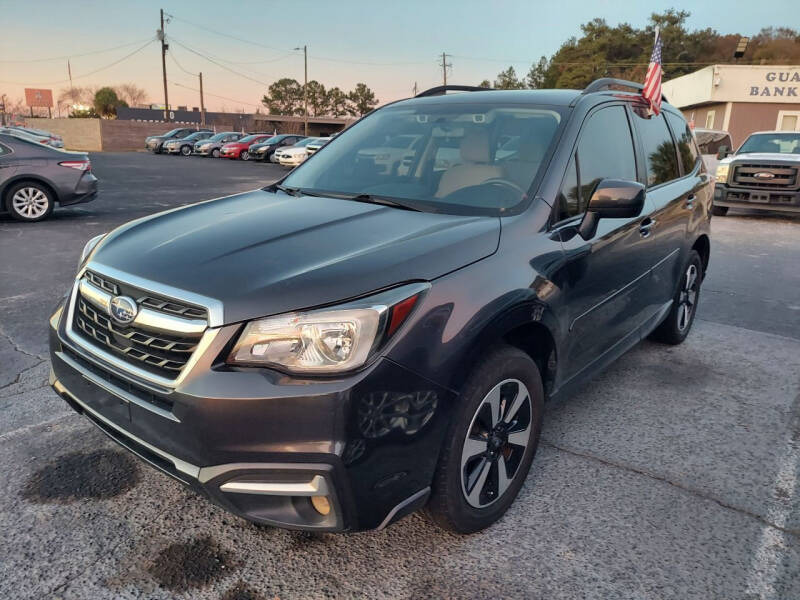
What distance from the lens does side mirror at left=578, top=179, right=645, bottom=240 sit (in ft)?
9.73

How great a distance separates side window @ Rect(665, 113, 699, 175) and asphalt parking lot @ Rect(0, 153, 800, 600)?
1.62 m

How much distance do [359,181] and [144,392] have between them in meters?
1.73

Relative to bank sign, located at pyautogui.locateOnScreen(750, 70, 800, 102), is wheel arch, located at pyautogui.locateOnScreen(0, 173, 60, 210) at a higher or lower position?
lower

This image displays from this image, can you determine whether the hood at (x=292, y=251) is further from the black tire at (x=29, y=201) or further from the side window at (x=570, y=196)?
the black tire at (x=29, y=201)

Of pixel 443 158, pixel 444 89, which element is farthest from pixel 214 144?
pixel 443 158

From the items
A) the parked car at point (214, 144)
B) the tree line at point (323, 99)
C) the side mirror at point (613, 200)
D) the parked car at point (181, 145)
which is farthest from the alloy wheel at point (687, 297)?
the tree line at point (323, 99)

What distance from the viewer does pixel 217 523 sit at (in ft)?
8.79

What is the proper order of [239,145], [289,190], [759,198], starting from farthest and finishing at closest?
[239,145]
[759,198]
[289,190]

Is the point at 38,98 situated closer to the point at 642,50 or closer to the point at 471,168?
the point at 642,50

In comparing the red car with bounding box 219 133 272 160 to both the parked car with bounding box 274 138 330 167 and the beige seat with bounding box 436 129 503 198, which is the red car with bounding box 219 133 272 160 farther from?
the beige seat with bounding box 436 129 503 198

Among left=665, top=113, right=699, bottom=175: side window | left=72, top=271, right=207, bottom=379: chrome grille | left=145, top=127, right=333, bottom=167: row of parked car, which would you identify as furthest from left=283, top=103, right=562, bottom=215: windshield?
left=145, top=127, right=333, bottom=167: row of parked car

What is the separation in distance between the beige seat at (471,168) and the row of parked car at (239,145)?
24658 mm

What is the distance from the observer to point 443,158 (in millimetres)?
3412

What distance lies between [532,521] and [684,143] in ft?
11.5
